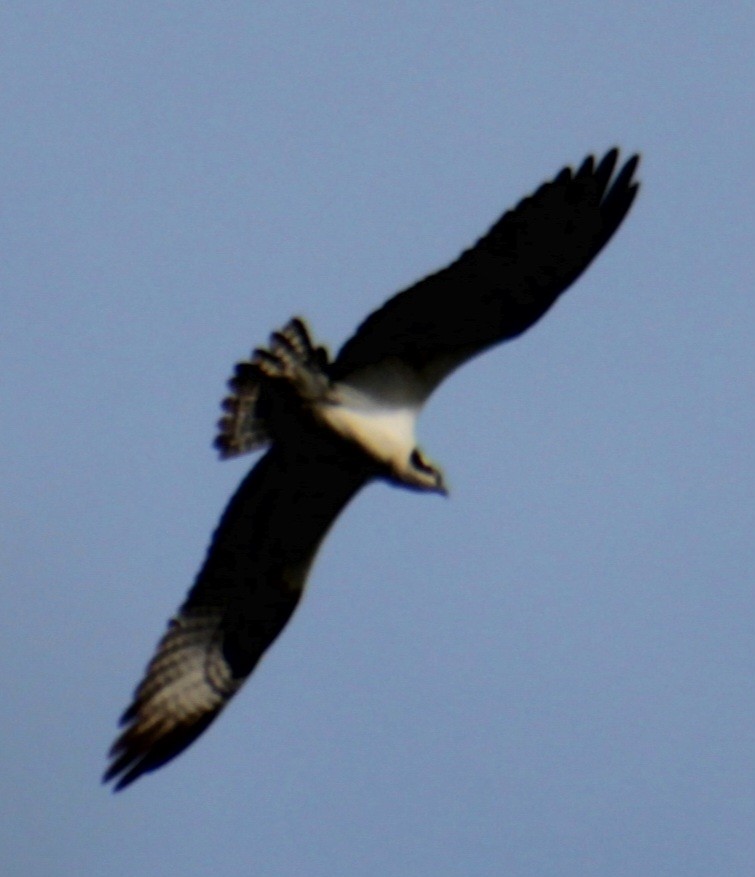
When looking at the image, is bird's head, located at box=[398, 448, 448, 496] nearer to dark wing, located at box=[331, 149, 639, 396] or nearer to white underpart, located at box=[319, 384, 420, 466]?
white underpart, located at box=[319, 384, 420, 466]

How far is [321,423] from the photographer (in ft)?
38.1

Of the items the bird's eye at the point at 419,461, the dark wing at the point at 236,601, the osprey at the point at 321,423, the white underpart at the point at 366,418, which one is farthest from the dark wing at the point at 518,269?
the dark wing at the point at 236,601

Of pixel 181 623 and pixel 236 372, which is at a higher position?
pixel 236 372

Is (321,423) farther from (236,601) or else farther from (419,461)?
(236,601)

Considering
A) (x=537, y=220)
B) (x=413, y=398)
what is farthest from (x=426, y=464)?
(x=537, y=220)

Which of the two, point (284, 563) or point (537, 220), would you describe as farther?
point (284, 563)

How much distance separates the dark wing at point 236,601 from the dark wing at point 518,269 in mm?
1062

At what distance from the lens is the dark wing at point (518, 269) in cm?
1117

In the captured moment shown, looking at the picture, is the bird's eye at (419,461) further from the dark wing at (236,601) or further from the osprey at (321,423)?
the dark wing at (236,601)

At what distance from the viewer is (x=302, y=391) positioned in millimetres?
11531

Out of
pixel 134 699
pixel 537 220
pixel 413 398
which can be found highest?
pixel 537 220

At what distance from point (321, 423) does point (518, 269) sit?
130cm

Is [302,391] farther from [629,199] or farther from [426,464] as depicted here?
[629,199]

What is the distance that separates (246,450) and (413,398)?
2.96 feet
